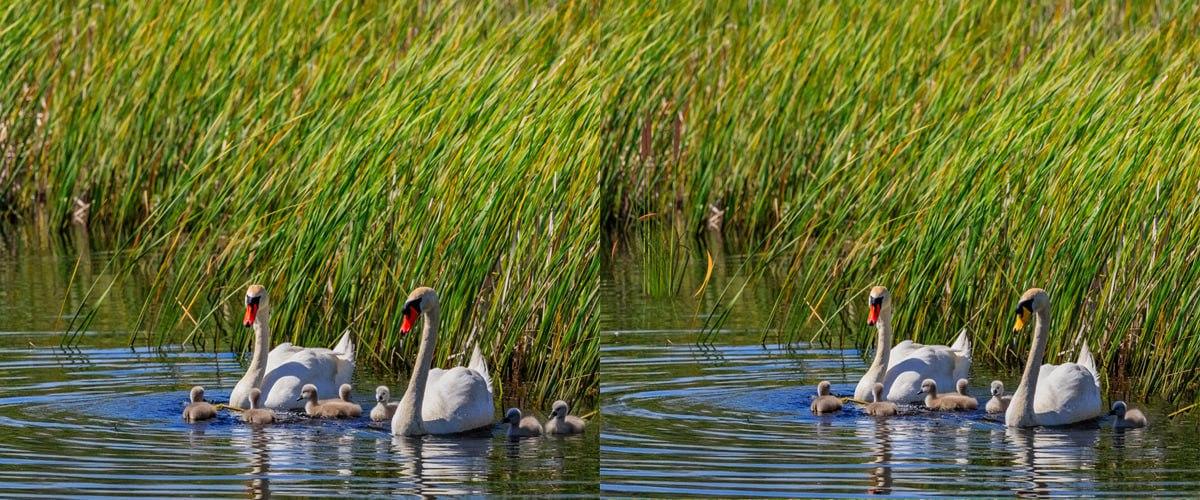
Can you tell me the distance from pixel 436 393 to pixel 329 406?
0.73m

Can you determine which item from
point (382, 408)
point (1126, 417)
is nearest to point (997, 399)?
point (1126, 417)

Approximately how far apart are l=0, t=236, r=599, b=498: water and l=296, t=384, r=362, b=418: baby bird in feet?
0.22

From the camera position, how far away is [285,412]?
34.1 ft

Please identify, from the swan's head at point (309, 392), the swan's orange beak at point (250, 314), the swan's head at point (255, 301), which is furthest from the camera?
the swan's head at point (255, 301)

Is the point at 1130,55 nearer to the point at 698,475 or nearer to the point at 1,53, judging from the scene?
the point at 698,475

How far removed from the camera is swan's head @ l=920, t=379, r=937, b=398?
31.5ft

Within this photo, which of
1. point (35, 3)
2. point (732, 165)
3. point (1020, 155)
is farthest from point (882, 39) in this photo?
point (35, 3)

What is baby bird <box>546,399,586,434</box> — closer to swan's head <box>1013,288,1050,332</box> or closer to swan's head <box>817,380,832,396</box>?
swan's head <box>817,380,832,396</box>

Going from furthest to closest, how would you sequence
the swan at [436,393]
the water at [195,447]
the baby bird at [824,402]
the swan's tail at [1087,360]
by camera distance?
the swan's tail at [1087,360] → the swan at [436,393] → the baby bird at [824,402] → the water at [195,447]

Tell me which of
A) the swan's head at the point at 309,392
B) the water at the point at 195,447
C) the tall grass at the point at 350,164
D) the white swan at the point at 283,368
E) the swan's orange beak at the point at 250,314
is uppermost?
the tall grass at the point at 350,164

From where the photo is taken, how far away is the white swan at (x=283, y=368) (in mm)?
10391

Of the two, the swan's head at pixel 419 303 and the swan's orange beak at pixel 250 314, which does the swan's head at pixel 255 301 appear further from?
the swan's head at pixel 419 303

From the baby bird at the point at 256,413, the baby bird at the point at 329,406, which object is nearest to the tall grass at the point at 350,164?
the baby bird at the point at 329,406

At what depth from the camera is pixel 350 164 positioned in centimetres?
1118
